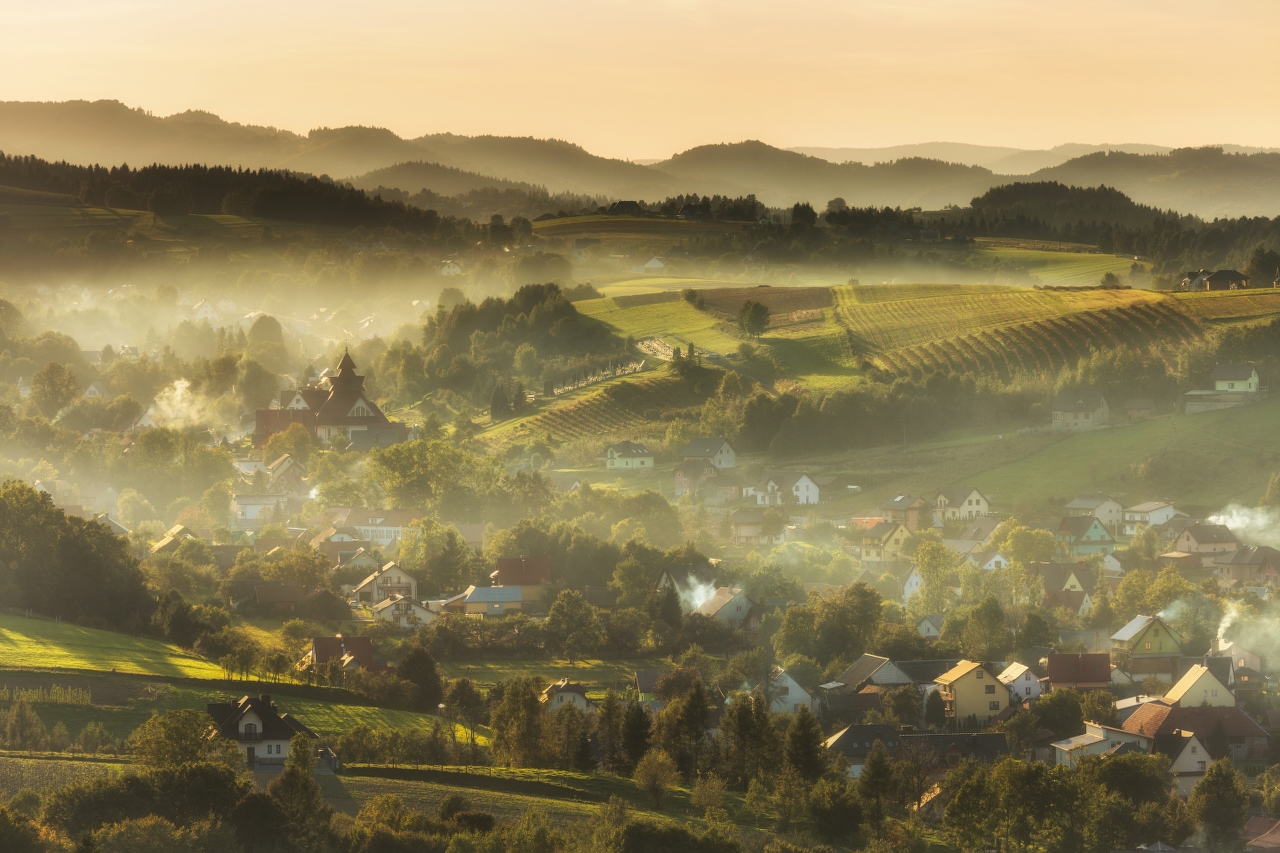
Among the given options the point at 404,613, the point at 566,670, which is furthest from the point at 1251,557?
the point at 404,613

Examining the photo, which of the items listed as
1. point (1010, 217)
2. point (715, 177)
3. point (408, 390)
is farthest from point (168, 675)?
point (715, 177)

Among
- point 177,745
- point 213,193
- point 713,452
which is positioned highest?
point 213,193

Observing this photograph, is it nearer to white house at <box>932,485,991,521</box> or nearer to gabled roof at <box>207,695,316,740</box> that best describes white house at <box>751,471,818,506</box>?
white house at <box>932,485,991,521</box>

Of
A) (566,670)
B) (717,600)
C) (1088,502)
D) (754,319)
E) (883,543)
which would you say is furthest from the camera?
(754,319)

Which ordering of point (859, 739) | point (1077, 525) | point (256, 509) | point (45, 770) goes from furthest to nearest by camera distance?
1. point (256, 509)
2. point (1077, 525)
3. point (859, 739)
4. point (45, 770)

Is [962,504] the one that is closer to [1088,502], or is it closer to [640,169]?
[1088,502]
